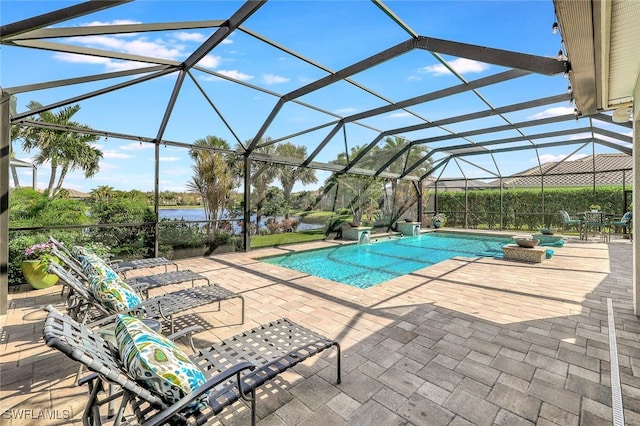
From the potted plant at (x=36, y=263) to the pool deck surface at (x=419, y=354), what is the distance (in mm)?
244

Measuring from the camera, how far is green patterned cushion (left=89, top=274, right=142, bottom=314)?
2.73m

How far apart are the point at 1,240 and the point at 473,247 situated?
1373cm

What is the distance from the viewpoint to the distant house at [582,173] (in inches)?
485

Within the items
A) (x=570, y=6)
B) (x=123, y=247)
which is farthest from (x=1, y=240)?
(x=570, y=6)

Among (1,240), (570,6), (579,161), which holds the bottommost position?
(1,240)

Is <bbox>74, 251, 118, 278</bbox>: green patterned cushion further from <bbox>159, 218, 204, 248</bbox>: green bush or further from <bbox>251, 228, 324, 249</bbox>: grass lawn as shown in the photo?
<bbox>251, 228, 324, 249</bbox>: grass lawn

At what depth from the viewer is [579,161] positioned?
535 inches

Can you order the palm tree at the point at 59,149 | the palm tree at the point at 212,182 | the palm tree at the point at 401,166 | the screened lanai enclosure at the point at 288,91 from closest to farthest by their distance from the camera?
the screened lanai enclosure at the point at 288,91 → the palm tree at the point at 212,182 → the palm tree at the point at 59,149 → the palm tree at the point at 401,166

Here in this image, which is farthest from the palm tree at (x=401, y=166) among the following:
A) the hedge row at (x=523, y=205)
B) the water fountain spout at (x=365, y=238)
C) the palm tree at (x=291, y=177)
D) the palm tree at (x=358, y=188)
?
the palm tree at (x=291, y=177)

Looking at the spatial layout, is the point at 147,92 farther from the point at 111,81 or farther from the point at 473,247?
the point at 473,247

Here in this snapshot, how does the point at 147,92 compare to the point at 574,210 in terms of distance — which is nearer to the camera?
the point at 147,92

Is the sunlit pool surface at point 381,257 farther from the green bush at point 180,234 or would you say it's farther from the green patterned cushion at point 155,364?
the green patterned cushion at point 155,364

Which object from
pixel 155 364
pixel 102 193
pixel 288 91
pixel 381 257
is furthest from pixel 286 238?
pixel 155 364

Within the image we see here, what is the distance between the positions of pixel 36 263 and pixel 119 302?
138 inches
